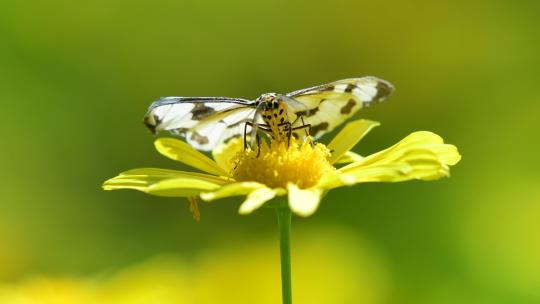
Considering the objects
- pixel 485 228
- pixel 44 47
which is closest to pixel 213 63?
pixel 44 47

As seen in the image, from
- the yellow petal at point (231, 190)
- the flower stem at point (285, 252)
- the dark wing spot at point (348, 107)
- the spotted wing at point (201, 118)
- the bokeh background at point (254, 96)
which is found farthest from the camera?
the bokeh background at point (254, 96)

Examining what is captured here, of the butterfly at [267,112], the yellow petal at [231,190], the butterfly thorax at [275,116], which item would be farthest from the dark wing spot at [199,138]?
the yellow petal at [231,190]

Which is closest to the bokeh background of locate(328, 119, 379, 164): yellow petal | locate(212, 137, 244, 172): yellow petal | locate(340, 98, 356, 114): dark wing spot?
locate(212, 137, 244, 172): yellow petal

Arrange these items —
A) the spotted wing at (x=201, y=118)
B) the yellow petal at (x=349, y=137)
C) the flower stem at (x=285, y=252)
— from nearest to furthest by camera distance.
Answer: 1. the flower stem at (x=285, y=252)
2. the spotted wing at (x=201, y=118)
3. the yellow petal at (x=349, y=137)

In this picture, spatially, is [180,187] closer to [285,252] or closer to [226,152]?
[285,252]

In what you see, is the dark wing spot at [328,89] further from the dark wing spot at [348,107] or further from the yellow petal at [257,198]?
the yellow petal at [257,198]

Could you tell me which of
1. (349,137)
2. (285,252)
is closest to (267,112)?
(349,137)

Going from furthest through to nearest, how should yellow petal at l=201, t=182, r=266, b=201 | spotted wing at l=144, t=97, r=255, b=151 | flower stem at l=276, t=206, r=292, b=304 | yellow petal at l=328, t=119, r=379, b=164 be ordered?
yellow petal at l=328, t=119, r=379, b=164 → spotted wing at l=144, t=97, r=255, b=151 → yellow petal at l=201, t=182, r=266, b=201 → flower stem at l=276, t=206, r=292, b=304

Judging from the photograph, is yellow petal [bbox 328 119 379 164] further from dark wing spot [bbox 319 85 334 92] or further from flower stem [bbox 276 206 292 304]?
flower stem [bbox 276 206 292 304]
